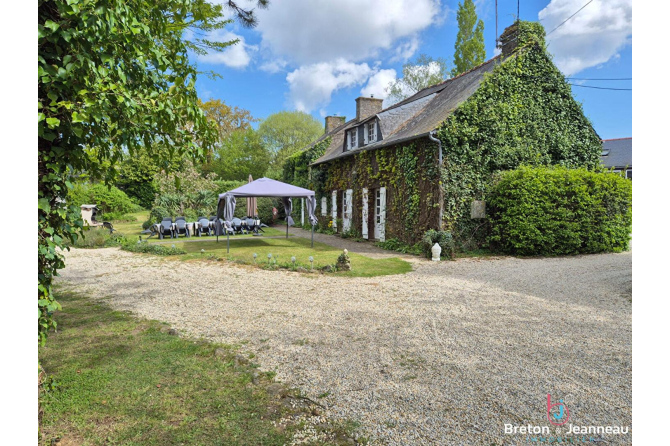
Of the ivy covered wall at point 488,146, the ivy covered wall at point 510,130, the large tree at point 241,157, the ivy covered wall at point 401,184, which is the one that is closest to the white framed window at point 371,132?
the ivy covered wall at point 401,184

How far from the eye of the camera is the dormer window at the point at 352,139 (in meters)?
16.9

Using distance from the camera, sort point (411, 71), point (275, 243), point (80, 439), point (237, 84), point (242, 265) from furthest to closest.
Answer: point (411, 71) → point (275, 243) → point (242, 265) → point (237, 84) → point (80, 439)

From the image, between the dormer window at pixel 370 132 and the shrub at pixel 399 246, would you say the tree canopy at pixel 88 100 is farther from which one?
the dormer window at pixel 370 132

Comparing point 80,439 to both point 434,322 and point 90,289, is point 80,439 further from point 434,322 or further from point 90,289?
point 90,289

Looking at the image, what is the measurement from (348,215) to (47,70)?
15010 millimetres

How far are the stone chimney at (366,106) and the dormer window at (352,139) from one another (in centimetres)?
334

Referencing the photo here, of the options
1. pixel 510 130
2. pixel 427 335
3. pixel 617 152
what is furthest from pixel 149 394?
pixel 617 152

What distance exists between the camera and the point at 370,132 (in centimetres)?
1577

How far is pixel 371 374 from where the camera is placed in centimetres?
352

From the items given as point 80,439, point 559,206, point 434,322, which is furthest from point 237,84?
point 559,206

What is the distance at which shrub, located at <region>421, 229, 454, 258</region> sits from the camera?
419 inches
